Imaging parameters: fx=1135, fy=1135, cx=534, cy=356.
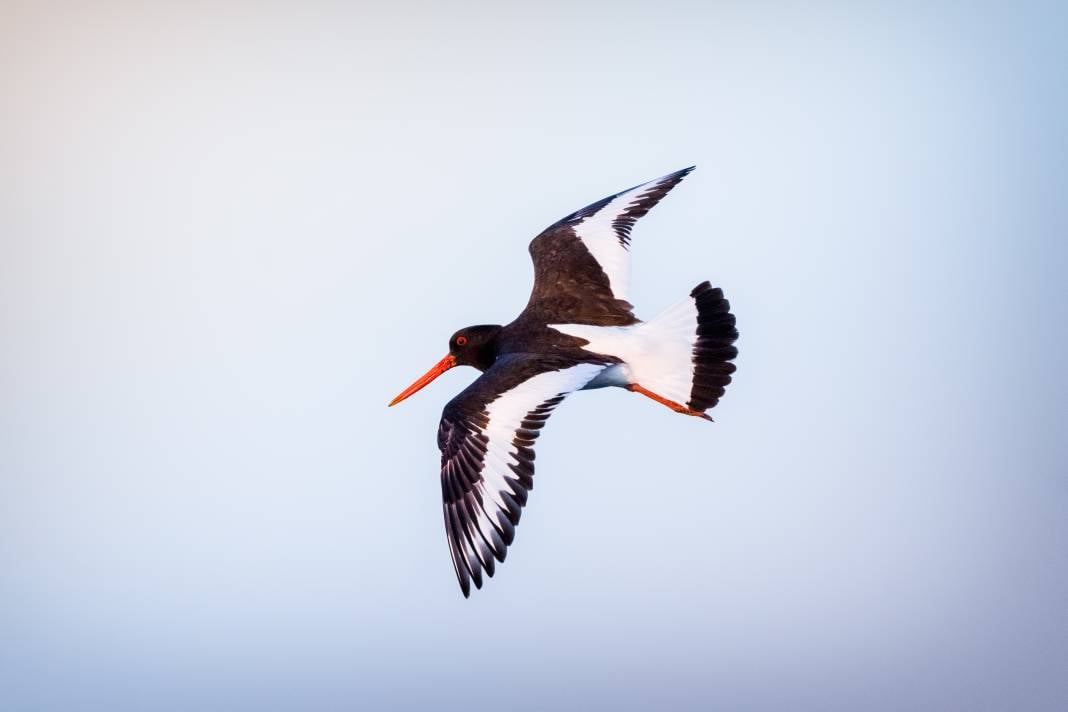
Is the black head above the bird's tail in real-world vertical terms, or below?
above

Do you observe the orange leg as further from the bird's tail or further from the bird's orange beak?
the bird's orange beak

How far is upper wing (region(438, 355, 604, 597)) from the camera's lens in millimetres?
6262

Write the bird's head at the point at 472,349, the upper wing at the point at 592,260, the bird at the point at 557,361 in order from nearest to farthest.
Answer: the bird at the point at 557,361, the upper wing at the point at 592,260, the bird's head at the point at 472,349

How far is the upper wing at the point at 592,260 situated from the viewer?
26.6 ft

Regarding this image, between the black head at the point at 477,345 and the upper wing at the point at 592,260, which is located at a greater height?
the upper wing at the point at 592,260

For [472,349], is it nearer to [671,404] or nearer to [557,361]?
[557,361]

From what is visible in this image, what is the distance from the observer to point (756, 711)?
2047 inches

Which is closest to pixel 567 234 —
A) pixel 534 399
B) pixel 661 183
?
pixel 661 183

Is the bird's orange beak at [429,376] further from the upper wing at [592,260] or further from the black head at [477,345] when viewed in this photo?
the upper wing at [592,260]

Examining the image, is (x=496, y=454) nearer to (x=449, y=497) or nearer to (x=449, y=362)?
(x=449, y=497)

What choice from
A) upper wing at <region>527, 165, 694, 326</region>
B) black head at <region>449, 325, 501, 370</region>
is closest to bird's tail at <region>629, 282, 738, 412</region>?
upper wing at <region>527, 165, 694, 326</region>

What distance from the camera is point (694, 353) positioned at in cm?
748

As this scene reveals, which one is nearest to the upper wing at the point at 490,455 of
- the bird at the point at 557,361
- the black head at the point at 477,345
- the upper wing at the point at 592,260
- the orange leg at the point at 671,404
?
the bird at the point at 557,361

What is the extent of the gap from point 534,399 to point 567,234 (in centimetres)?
243
